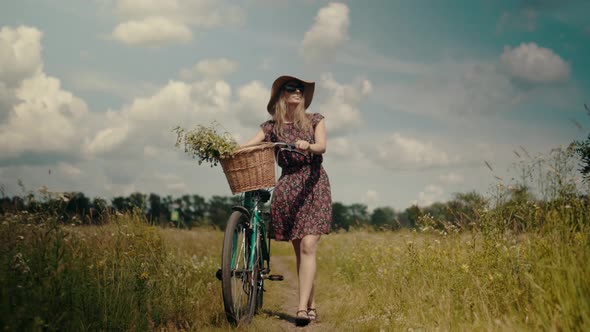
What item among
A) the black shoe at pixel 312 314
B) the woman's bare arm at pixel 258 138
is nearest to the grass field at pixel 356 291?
the black shoe at pixel 312 314

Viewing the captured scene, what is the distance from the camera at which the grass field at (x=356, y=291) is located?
3.36m

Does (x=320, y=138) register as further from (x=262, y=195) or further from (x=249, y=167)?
(x=249, y=167)

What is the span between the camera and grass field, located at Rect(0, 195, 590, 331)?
3.36 m

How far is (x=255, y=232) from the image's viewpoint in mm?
5352

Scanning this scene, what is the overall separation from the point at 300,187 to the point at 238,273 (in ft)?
3.85

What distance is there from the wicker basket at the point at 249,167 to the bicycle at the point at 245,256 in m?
0.17

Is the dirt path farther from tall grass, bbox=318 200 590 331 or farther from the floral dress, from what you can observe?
the floral dress

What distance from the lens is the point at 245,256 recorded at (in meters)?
5.27

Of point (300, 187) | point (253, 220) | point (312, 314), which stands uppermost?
point (300, 187)

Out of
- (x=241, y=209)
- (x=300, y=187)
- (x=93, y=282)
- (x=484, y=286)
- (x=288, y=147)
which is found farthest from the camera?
(x=300, y=187)

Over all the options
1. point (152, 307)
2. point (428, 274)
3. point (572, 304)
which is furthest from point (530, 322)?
point (152, 307)

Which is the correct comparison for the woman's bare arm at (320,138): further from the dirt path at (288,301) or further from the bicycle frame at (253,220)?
the dirt path at (288,301)

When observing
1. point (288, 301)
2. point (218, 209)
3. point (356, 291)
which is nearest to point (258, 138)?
point (356, 291)

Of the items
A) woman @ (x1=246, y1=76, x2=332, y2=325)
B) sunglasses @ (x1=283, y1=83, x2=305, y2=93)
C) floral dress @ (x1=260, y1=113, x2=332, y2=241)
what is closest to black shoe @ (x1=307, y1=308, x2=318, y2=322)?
woman @ (x1=246, y1=76, x2=332, y2=325)
